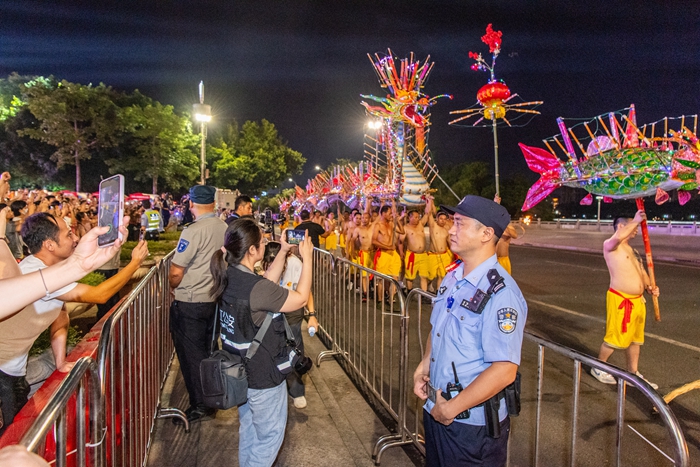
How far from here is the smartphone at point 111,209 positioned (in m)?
1.69

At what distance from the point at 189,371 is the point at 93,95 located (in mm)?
29799

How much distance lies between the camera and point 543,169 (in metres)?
7.54

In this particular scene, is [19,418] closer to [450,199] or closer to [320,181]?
[320,181]

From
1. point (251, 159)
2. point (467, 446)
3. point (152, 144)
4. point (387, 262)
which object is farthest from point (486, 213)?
point (251, 159)

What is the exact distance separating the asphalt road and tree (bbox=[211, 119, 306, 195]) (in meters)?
34.4

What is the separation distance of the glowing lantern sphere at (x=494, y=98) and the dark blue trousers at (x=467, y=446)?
7193 millimetres

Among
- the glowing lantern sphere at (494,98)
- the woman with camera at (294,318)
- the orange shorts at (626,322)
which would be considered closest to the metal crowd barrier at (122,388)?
the woman with camera at (294,318)

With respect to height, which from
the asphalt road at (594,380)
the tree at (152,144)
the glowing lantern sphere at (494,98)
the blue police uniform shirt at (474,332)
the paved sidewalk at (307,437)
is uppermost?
the tree at (152,144)

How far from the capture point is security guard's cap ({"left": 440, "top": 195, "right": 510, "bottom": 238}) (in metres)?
2.22

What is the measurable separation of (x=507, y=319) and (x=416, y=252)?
26.2ft

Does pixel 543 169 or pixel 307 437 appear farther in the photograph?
pixel 543 169

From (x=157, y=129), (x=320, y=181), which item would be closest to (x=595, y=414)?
(x=157, y=129)

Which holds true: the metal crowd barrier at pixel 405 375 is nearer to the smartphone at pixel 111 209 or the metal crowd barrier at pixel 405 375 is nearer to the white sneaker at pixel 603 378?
the white sneaker at pixel 603 378

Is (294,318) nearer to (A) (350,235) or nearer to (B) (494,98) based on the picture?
(B) (494,98)
